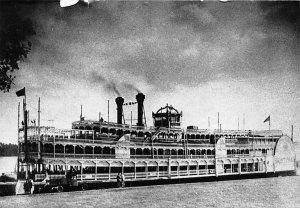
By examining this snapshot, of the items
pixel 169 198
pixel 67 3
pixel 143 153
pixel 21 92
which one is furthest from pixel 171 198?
pixel 67 3

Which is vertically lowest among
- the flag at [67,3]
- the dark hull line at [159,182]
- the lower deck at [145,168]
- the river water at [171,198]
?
the river water at [171,198]

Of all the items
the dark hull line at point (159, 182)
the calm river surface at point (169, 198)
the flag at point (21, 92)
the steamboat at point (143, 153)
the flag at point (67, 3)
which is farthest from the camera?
the steamboat at point (143, 153)

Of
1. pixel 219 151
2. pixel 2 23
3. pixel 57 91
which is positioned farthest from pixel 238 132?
pixel 2 23

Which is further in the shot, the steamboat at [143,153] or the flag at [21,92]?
the steamboat at [143,153]

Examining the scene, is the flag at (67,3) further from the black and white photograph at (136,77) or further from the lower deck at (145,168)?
the lower deck at (145,168)

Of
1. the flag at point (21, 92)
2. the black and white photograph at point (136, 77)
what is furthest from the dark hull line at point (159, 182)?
the flag at point (21, 92)

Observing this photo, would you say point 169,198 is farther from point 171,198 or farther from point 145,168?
point 145,168

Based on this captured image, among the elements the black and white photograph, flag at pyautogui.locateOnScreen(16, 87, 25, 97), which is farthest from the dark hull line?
flag at pyautogui.locateOnScreen(16, 87, 25, 97)
